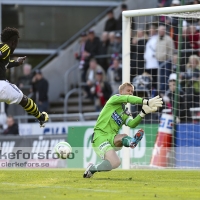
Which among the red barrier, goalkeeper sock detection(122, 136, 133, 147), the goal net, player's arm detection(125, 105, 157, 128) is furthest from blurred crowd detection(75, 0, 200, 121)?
goalkeeper sock detection(122, 136, 133, 147)

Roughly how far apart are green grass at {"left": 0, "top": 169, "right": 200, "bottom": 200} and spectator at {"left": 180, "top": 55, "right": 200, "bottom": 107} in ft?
15.5

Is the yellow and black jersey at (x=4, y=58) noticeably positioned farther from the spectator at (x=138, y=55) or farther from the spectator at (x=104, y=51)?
the spectator at (x=104, y=51)

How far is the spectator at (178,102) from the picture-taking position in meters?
18.0

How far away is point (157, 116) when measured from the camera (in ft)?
63.8

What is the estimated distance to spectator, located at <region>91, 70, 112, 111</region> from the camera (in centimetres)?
2253

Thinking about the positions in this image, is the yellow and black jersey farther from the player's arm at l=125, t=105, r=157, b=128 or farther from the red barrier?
the red barrier

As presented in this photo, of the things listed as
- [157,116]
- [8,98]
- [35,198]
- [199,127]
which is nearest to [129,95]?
[8,98]

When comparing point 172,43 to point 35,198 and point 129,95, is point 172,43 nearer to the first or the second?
point 129,95

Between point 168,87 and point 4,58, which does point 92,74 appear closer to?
point 168,87

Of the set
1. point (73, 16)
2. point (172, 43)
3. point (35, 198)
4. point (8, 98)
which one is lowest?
point (35, 198)

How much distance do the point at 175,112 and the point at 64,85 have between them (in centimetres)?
983

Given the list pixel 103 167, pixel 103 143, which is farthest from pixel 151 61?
pixel 103 167

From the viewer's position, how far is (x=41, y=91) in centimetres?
2373

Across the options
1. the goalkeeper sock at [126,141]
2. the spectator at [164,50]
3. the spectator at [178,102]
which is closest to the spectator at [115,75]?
the spectator at [164,50]
